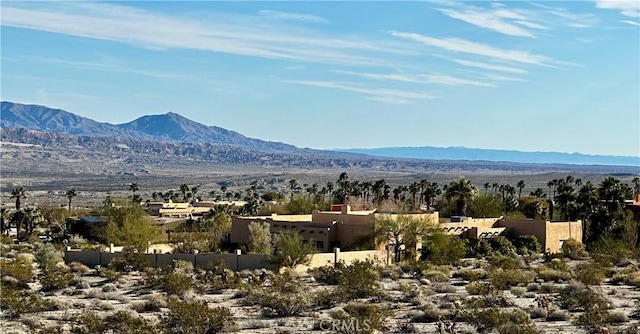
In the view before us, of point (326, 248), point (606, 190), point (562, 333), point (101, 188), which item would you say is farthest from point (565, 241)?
point (101, 188)

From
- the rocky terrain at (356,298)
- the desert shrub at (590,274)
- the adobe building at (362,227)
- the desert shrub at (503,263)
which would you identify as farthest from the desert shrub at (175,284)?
the desert shrub at (590,274)

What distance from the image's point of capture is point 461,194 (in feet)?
224

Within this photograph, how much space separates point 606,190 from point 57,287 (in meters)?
42.7

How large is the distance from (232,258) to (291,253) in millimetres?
3218

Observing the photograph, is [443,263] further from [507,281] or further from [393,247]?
[507,281]

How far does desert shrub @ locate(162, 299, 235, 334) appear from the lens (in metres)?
26.5

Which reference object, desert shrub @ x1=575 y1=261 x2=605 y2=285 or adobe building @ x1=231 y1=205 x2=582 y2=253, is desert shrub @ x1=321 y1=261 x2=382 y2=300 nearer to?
desert shrub @ x1=575 y1=261 x2=605 y2=285

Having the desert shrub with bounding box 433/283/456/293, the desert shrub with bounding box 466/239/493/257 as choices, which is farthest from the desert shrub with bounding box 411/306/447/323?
the desert shrub with bounding box 466/239/493/257

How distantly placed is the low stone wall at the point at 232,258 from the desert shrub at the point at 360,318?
1467 centimetres

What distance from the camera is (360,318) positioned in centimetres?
2733

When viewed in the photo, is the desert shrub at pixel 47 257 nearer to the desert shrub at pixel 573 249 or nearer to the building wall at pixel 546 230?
the building wall at pixel 546 230

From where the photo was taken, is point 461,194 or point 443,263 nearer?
point 443,263

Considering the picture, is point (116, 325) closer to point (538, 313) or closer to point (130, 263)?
point (538, 313)

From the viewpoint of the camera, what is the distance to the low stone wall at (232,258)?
44.3 m
